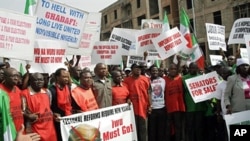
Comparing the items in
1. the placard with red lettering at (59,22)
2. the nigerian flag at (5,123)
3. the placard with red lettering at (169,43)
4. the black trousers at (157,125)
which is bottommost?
the black trousers at (157,125)

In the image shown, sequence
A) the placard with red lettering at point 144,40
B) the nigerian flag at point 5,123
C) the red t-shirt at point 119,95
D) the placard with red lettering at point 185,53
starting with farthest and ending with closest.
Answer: the placard with red lettering at point 144,40 < the placard with red lettering at point 185,53 < the red t-shirt at point 119,95 < the nigerian flag at point 5,123

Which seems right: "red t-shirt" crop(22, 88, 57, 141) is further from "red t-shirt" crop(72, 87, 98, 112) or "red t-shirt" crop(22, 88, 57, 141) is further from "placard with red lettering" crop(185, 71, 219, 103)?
"placard with red lettering" crop(185, 71, 219, 103)

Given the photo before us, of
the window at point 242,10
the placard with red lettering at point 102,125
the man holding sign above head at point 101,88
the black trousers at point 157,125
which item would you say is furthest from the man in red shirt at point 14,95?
the window at point 242,10

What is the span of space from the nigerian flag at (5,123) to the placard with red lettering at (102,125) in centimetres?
112

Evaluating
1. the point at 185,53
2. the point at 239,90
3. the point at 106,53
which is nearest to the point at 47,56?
the point at 106,53

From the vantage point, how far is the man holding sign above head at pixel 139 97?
27.9ft

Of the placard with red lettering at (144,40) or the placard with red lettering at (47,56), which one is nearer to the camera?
the placard with red lettering at (47,56)

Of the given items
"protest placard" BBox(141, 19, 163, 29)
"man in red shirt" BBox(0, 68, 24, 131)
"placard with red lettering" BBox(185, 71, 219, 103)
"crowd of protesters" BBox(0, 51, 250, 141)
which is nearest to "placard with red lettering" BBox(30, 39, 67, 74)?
"crowd of protesters" BBox(0, 51, 250, 141)

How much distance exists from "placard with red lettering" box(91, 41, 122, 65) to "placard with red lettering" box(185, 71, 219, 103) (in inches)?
82.9

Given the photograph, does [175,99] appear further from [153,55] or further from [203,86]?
[153,55]

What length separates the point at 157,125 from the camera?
9070mm

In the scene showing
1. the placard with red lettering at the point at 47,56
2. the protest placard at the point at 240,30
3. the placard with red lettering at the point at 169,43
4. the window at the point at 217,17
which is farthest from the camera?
the window at the point at 217,17

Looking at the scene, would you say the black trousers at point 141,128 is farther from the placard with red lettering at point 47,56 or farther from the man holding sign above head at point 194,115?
the placard with red lettering at point 47,56

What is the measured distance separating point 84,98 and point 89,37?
2990mm
